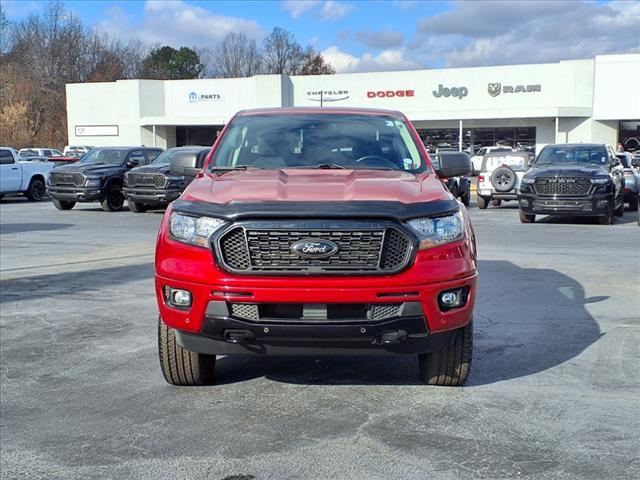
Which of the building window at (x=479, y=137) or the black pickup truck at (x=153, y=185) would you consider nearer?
the black pickup truck at (x=153, y=185)

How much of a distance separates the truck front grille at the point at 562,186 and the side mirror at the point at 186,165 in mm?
10806

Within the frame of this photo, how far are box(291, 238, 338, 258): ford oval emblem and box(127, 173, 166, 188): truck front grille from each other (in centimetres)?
1458

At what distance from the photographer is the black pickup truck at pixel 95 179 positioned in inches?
744

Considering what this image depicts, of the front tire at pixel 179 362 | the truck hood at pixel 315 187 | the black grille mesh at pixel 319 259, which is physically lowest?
the front tire at pixel 179 362

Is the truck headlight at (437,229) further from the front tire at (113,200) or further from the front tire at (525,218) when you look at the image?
the front tire at (113,200)

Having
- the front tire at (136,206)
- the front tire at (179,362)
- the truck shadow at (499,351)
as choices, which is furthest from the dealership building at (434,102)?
the front tire at (179,362)

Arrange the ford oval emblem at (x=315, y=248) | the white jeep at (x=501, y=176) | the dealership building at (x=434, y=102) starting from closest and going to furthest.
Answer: the ford oval emblem at (x=315, y=248), the white jeep at (x=501, y=176), the dealership building at (x=434, y=102)

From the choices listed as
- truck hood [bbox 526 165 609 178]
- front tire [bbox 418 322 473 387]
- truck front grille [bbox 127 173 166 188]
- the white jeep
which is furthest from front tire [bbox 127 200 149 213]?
front tire [bbox 418 322 473 387]

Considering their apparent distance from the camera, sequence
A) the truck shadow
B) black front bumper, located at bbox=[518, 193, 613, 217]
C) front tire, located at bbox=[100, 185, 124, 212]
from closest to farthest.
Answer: the truck shadow, black front bumper, located at bbox=[518, 193, 613, 217], front tire, located at bbox=[100, 185, 124, 212]

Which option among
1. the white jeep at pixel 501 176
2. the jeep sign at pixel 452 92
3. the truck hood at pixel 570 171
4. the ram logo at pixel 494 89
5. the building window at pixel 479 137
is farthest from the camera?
the building window at pixel 479 137

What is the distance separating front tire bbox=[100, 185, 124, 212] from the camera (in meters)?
19.4

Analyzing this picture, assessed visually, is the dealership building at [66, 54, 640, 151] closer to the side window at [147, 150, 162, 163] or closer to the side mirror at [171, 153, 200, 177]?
the side window at [147, 150, 162, 163]

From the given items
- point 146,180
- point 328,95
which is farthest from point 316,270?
point 328,95

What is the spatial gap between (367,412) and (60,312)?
12.9 ft
